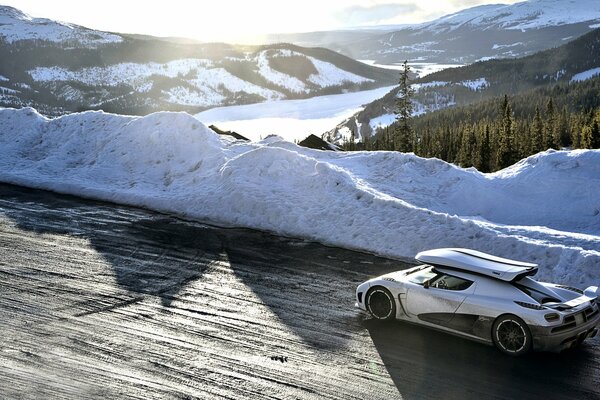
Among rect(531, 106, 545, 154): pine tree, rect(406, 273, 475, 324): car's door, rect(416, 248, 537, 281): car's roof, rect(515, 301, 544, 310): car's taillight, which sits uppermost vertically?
rect(416, 248, 537, 281): car's roof

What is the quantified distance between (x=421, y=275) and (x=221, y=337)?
3.68 meters

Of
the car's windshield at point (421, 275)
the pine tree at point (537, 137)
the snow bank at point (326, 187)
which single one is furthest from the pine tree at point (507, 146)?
the car's windshield at point (421, 275)

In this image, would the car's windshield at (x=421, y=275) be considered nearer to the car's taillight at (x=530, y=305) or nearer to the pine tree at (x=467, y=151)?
the car's taillight at (x=530, y=305)

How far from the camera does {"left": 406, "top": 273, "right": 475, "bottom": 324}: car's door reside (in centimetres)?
924

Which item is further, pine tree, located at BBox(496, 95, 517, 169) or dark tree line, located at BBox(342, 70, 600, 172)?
dark tree line, located at BBox(342, 70, 600, 172)

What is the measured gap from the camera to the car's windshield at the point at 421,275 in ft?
32.1

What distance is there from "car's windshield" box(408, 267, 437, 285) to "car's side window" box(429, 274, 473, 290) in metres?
0.15

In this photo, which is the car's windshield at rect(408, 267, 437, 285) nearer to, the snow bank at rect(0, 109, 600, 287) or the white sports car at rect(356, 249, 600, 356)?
the white sports car at rect(356, 249, 600, 356)

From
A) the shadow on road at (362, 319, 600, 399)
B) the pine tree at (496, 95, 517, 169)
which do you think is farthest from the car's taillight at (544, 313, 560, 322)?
the pine tree at (496, 95, 517, 169)

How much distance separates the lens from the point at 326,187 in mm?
17688

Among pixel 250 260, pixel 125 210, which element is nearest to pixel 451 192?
pixel 250 260

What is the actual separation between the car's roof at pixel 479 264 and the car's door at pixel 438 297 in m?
0.23

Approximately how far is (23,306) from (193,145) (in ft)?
43.1

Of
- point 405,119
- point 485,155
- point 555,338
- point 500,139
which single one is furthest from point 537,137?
point 555,338
